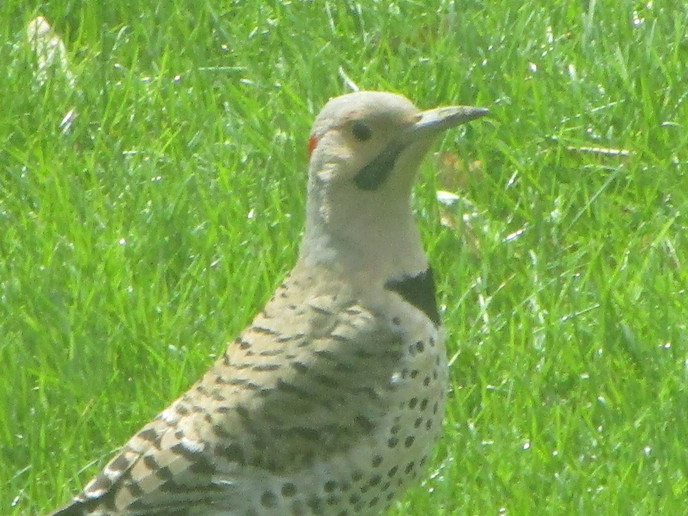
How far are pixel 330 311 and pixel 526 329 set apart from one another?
999 millimetres

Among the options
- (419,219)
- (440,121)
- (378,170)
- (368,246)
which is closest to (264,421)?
(368,246)

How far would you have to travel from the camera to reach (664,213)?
6027mm

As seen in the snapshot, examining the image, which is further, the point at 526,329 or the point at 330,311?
the point at 526,329

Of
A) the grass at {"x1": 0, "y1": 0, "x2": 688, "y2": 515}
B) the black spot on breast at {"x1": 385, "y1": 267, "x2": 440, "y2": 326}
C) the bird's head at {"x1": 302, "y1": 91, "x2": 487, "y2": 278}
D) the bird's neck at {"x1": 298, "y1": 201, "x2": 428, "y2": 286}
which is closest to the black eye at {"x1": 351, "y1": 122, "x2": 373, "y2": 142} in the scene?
the bird's head at {"x1": 302, "y1": 91, "x2": 487, "y2": 278}

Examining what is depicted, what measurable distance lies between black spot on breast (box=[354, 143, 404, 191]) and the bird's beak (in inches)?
2.0

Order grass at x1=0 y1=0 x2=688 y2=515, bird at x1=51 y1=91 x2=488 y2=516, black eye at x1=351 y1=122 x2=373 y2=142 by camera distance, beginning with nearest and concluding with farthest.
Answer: bird at x1=51 y1=91 x2=488 y2=516, black eye at x1=351 y1=122 x2=373 y2=142, grass at x1=0 y1=0 x2=688 y2=515

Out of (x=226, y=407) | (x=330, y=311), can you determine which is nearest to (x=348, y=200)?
(x=330, y=311)

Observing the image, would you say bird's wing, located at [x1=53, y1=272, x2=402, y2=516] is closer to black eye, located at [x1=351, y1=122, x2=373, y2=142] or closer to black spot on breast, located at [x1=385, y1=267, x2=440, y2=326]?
black spot on breast, located at [x1=385, y1=267, x2=440, y2=326]

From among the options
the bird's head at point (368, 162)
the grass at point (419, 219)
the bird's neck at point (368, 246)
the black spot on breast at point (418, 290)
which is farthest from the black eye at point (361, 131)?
the grass at point (419, 219)

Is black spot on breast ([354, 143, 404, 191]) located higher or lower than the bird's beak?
lower

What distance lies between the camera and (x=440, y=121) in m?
4.64

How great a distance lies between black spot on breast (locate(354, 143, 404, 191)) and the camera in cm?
464

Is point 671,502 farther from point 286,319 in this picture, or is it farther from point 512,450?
point 286,319

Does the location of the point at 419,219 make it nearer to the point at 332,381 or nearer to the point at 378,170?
the point at 378,170
